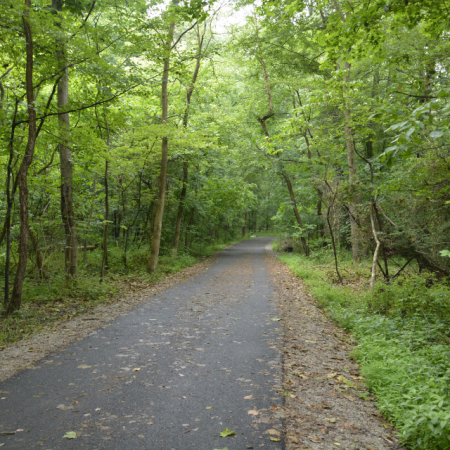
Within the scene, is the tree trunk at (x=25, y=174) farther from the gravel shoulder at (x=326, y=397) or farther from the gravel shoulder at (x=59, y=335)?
the gravel shoulder at (x=326, y=397)

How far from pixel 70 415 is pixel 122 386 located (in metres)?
0.72

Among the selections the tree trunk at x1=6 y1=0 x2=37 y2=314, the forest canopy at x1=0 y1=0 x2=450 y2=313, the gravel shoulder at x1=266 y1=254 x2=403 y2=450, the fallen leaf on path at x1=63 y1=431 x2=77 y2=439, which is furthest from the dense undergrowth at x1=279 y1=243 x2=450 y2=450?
the tree trunk at x1=6 y1=0 x2=37 y2=314

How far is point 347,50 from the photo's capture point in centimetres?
510

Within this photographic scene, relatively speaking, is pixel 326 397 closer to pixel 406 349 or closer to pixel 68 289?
pixel 406 349

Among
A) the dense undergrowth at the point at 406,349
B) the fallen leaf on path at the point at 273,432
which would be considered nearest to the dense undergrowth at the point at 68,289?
the fallen leaf on path at the point at 273,432

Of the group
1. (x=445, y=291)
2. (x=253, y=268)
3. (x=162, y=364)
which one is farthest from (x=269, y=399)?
(x=253, y=268)

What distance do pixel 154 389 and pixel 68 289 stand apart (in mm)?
6067

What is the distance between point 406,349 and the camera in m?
4.64

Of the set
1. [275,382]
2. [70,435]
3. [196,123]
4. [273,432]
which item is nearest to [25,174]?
[70,435]

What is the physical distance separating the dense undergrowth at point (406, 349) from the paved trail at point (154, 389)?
1230 mm

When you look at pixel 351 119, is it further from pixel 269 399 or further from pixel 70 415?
pixel 70 415

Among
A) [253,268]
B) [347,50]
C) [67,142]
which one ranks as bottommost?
[253,268]

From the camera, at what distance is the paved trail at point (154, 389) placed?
3.03 meters

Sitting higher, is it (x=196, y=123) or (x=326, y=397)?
(x=196, y=123)
